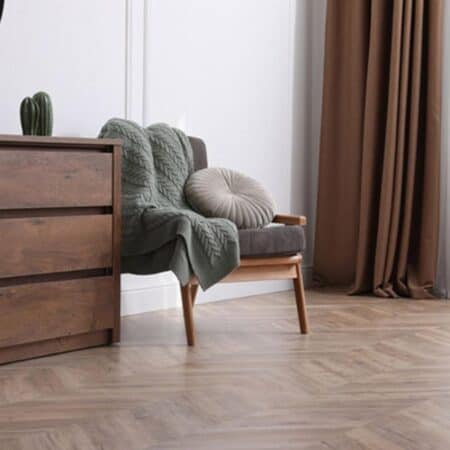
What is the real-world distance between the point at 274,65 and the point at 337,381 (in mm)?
2172

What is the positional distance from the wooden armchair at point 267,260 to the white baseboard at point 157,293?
55cm

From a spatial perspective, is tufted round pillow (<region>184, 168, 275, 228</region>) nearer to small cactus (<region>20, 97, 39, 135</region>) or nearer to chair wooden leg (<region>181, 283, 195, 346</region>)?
chair wooden leg (<region>181, 283, 195, 346</region>)

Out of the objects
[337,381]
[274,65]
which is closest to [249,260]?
[337,381]

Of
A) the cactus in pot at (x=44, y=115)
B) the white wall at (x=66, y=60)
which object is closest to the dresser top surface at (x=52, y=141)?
the cactus in pot at (x=44, y=115)

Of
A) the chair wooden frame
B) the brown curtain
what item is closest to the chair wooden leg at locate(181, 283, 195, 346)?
the chair wooden frame

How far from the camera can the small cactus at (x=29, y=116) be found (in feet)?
9.34

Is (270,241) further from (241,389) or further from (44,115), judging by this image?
(44,115)

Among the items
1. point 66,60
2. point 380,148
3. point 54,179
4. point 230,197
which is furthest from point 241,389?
point 380,148

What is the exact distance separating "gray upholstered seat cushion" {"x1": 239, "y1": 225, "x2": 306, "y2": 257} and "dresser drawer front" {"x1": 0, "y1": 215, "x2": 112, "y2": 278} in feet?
1.61

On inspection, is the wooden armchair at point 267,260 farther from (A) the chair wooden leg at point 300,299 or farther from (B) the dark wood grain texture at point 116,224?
(B) the dark wood grain texture at point 116,224

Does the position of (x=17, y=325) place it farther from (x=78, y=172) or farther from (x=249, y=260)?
(x=249, y=260)

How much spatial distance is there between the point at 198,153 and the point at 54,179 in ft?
2.86

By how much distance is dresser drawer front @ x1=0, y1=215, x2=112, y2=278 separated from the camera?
263 cm

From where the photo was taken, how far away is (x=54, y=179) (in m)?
2.74
